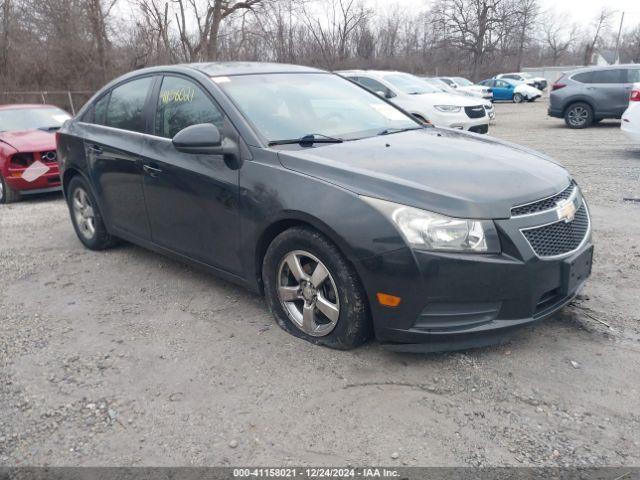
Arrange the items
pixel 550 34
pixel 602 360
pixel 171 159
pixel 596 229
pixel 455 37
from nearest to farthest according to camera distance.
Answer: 1. pixel 602 360
2. pixel 171 159
3. pixel 596 229
4. pixel 455 37
5. pixel 550 34

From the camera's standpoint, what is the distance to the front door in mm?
3609

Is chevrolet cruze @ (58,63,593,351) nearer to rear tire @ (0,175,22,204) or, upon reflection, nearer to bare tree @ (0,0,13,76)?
rear tire @ (0,175,22,204)

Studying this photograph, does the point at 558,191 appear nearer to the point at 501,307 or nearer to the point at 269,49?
the point at 501,307

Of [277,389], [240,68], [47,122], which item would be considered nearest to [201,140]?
[240,68]

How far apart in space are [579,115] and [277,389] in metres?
14.4

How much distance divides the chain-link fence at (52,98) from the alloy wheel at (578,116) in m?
17.4

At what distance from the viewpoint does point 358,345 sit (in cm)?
317

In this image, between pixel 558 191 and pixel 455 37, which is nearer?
pixel 558 191

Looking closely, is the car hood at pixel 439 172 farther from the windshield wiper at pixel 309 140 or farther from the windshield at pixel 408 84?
the windshield at pixel 408 84

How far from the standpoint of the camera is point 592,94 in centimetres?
1426

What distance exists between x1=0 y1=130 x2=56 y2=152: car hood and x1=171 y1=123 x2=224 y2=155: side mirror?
5466 mm

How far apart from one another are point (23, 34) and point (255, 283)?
24.4 metres

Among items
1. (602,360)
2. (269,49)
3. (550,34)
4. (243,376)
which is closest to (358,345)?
(243,376)

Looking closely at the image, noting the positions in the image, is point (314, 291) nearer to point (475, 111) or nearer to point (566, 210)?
point (566, 210)
